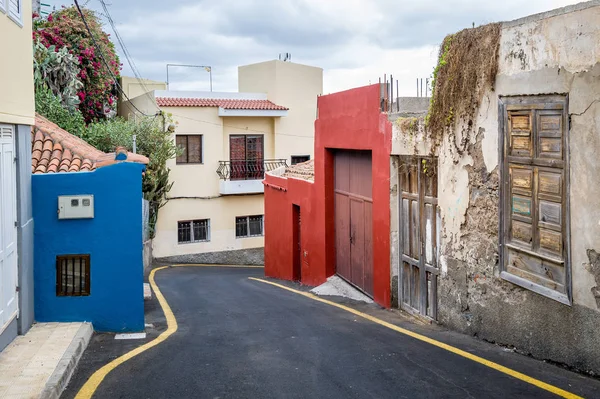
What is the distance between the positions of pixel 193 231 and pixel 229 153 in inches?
→ 156

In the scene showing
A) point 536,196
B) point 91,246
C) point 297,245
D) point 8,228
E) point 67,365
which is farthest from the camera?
point 297,245

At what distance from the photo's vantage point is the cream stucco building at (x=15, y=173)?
842 centimetres

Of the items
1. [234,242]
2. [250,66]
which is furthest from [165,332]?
[250,66]

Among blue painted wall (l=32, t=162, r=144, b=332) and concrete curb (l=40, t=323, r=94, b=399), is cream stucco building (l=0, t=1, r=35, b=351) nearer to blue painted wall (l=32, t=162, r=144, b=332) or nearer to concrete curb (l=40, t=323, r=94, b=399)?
blue painted wall (l=32, t=162, r=144, b=332)

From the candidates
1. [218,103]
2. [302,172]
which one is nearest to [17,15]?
[302,172]

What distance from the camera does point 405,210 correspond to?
11.9 m

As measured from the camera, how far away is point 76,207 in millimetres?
9875

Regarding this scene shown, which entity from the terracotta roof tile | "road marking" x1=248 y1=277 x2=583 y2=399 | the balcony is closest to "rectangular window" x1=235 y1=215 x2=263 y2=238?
the balcony

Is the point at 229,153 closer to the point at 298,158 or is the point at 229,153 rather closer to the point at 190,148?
the point at 190,148

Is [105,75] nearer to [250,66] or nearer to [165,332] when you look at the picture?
[250,66]

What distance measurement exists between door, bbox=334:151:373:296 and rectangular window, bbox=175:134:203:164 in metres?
14.9

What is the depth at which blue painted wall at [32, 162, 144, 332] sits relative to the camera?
9.84 metres

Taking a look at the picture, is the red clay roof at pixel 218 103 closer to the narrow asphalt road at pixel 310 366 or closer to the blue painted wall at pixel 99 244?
the narrow asphalt road at pixel 310 366

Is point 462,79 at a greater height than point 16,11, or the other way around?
point 16,11
